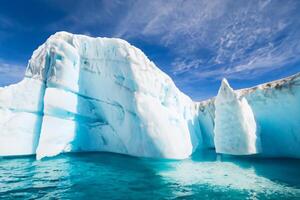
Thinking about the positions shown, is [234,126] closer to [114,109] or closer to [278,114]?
[278,114]

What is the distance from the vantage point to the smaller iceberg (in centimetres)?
1050

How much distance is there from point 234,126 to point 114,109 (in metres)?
6.26

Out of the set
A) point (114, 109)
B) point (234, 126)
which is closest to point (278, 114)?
point (234, 126)

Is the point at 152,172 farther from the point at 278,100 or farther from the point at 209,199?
the point at 278,100

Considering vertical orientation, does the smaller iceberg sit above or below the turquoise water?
above

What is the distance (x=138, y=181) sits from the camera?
6.56 m

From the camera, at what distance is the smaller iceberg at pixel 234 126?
10.5m

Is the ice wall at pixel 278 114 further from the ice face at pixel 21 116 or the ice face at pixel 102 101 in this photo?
the ice face at pixel 21 116

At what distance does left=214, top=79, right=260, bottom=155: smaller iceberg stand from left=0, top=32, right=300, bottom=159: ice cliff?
0.16 feet

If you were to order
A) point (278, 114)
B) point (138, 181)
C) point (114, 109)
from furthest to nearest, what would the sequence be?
point (278, 114) → point (114, 109) → point (138, 181)

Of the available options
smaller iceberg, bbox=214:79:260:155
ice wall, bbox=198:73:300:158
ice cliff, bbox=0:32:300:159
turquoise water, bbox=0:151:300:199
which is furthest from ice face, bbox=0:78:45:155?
ice wall, bbox=198:73:300:158

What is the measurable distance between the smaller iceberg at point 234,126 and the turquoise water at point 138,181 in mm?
1986

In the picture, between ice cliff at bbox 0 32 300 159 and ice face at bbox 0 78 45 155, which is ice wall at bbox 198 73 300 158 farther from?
ice face at bbox 0 78 45 155

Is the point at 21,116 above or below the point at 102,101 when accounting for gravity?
below
